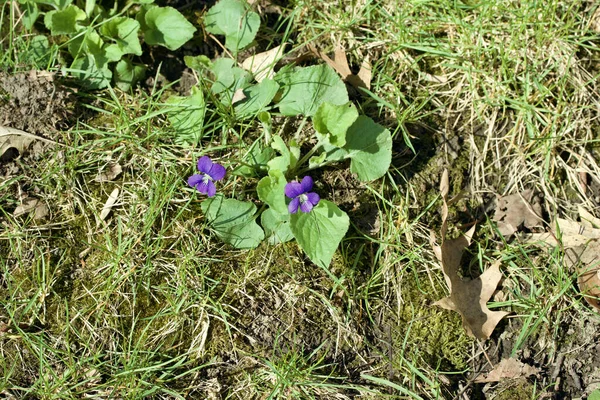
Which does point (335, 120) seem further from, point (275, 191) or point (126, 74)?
point (126, 74)

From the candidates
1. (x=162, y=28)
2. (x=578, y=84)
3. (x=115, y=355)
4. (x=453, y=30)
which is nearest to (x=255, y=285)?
(x=115, y=355)

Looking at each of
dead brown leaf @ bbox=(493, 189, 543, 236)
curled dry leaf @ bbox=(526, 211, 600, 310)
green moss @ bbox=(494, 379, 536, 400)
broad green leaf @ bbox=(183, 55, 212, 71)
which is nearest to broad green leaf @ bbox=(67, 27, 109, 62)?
broad green leaf @ bbox=(183, 55, 212, 71)

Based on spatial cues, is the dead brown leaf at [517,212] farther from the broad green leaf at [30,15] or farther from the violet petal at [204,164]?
the broad green leaf at [30,15]

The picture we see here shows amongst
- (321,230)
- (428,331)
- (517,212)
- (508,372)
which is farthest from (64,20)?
(508,372)

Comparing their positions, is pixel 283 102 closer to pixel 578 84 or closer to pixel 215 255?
pixel 215 255

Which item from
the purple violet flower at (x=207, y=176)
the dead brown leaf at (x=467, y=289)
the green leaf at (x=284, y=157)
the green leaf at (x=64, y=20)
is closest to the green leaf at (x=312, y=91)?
the green leaf at (x=284, y=157)

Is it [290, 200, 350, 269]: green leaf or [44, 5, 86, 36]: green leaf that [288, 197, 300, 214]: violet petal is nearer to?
[290, 200, 350, 269]: green leaf
